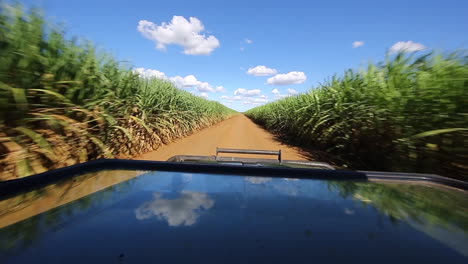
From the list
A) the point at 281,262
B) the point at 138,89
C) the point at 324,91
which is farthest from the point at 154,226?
the point at 324,91

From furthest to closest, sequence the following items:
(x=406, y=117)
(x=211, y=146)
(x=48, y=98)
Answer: (x=211, y=146) < (x=406, y=117) < (x=48, y=98)

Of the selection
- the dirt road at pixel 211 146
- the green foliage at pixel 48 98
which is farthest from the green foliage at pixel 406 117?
the green foliage at pixel 48 98

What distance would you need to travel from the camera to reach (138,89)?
18.4ft

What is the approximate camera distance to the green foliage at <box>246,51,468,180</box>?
7.97 feet

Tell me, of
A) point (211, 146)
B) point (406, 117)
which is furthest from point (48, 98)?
point (211, 146)

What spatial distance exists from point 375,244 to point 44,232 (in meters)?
1.19

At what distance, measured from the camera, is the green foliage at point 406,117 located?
243 centimetres

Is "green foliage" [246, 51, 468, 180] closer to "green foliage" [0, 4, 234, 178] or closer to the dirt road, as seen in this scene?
the dirt road

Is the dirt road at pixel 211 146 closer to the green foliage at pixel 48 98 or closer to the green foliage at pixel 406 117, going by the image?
the green foliage at pixel 406 117

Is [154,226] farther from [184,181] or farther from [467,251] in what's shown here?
[467,251]

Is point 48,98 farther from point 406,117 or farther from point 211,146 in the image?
point 211,146

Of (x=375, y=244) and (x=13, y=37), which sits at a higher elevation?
(x=13, y=37)

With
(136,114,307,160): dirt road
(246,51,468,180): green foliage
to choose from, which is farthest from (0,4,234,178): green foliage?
(246,51,468,180): green foliage

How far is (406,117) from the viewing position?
9.82 feet
